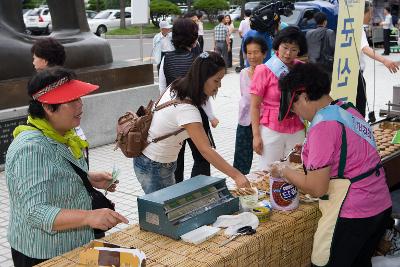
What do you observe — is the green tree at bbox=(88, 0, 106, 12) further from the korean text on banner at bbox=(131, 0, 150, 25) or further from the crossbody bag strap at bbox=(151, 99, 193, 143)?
the crossbody bag strap at bbox=(151, 99, 193, 143)

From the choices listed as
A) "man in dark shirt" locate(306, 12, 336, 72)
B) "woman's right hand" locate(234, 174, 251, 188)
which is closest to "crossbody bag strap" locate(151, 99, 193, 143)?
"woman's right hand" locate(234, 174, 251, 188)

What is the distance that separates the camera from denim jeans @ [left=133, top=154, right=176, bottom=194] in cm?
351

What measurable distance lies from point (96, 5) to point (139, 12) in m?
32.2

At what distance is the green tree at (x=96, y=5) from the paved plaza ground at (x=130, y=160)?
2816 centimetres

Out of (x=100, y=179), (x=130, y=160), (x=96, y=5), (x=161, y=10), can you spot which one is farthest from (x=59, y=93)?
(x=96, y=5)

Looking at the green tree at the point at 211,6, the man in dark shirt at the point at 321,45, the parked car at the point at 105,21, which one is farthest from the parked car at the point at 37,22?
the man in dark shirt at the point at 321,45

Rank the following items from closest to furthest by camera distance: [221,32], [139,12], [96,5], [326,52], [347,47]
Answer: [347,47]
[326,52]
[139,12]
[221,32]
[96,5]

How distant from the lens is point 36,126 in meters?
2.34

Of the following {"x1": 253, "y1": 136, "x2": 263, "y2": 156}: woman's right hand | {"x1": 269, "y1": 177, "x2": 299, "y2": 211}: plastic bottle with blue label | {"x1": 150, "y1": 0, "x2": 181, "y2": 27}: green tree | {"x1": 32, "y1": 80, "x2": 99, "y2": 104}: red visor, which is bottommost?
{"x1": 150, "y1": 0, "x2": 181, "y2": 27}: green tree

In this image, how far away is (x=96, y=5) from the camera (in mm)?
38875

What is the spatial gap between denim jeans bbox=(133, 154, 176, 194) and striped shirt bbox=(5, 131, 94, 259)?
3.24 ft

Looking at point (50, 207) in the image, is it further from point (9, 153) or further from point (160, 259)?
point (160, 259)

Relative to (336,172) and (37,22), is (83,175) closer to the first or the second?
(336,172)

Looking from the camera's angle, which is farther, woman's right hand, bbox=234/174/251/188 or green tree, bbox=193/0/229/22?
green tree, bbox=193/0/229/22
